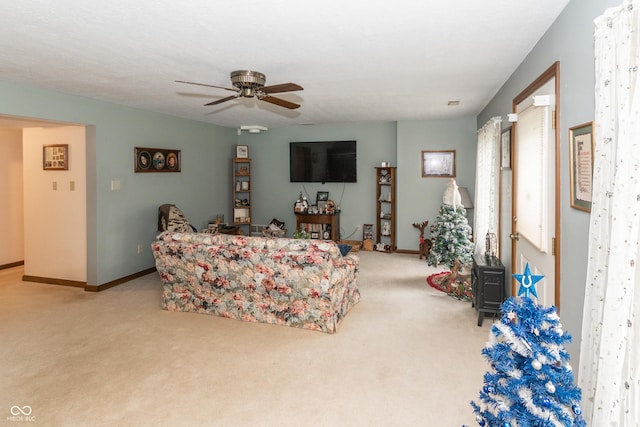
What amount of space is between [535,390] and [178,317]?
3.54 m

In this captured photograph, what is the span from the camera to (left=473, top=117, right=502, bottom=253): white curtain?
4.44m

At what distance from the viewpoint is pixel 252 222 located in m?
8.55

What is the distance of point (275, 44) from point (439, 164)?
192 inches

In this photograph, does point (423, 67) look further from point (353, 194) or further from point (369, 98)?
point (353, 194)

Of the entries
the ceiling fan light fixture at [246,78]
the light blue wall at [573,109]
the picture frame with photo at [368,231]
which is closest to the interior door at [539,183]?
the light blue wall at [573,109]

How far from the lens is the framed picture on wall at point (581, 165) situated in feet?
6.75

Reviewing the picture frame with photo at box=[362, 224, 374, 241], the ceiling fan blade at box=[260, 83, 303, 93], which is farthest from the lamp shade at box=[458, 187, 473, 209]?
the ceiling fan blade at box=[260, 83, 303, 93]

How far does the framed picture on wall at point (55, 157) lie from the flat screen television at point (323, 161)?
4.00 metres

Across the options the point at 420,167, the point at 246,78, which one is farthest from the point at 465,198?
the point at 246,78

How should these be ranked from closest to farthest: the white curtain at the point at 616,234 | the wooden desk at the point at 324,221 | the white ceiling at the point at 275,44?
the white curtain at the point at 616,234
the white ceiling at the point at 275,44
the wooden desk at the point at 324,221

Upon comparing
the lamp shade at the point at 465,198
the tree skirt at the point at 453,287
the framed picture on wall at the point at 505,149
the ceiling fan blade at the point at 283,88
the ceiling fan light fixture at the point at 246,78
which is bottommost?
the tree skirt at the point at 453,287

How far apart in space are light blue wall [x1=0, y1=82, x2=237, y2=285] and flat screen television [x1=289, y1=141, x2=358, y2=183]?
6.65ft

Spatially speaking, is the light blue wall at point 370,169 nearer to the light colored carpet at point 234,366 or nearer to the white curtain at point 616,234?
the light colored carpet at point 234,366

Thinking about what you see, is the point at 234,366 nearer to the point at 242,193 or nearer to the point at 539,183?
the point at 539,183
